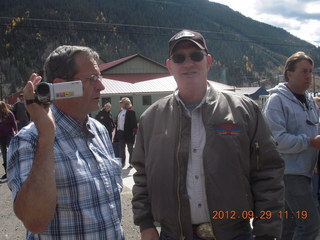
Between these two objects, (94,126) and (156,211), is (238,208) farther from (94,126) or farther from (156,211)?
(94,126)

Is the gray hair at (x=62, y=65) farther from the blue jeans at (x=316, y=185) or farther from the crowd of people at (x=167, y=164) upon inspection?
the blue jeans at (x=316, y=185)

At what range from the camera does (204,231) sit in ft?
6.47

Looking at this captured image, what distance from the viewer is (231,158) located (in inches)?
75.5

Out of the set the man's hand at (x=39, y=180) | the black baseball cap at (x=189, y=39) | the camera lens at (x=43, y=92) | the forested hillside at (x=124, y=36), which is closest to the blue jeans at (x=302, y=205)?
the black baseball cap at (x=189, y=39)

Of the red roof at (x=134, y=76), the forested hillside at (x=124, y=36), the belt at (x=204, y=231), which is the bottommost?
the belt at (x=204, y=231)

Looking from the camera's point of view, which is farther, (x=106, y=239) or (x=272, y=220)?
(x=272, y=220)

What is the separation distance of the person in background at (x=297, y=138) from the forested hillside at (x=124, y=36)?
6452 cm

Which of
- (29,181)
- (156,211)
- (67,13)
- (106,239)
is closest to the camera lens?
(29,181)

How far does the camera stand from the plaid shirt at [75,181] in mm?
1562

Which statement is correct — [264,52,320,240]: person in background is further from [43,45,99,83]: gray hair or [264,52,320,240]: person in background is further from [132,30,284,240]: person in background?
[43,45,99,83]: gray hair

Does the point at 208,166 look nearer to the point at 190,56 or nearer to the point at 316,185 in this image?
the point at 190,56

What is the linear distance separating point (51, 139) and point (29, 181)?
22 centimetres

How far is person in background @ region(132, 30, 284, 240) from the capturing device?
6.30 feet

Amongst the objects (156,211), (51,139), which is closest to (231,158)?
(156,211)
